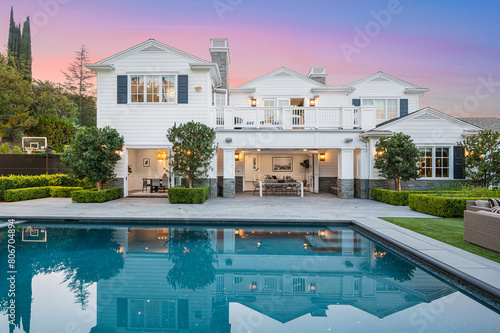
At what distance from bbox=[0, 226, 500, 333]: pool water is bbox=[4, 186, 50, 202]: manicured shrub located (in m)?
6.77

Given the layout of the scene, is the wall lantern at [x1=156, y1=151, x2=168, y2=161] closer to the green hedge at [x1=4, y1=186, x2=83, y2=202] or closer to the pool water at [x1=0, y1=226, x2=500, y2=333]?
the green hedge at [x1=4, y1=186, x2=83, y2=202]

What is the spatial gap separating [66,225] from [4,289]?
170 inches

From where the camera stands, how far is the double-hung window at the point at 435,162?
41.0 feet

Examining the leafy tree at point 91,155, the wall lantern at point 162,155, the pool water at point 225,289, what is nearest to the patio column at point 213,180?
the leafy tree at point 91,155

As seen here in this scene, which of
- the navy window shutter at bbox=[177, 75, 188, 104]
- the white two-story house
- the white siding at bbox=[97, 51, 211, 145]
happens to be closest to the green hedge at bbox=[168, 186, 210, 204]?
the white two-story house

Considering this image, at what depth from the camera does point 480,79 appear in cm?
1218

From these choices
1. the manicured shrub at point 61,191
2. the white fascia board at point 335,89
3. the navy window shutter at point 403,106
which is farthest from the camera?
the navy window shutter at point 403,106

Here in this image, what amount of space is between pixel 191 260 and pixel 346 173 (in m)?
9.97

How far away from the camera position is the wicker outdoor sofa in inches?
192

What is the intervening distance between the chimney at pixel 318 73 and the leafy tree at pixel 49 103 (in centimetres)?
2211

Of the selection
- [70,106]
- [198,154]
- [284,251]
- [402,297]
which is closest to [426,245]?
[402,297]

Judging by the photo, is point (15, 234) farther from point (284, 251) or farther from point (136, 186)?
point (136, 186)

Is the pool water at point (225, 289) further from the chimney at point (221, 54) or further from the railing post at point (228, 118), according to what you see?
the chimney at point (221, 54)

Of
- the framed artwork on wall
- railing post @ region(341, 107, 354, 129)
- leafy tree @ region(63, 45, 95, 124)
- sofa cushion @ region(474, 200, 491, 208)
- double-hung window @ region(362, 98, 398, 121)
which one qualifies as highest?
leafy tree @ region(63, 45, 95, 124)
